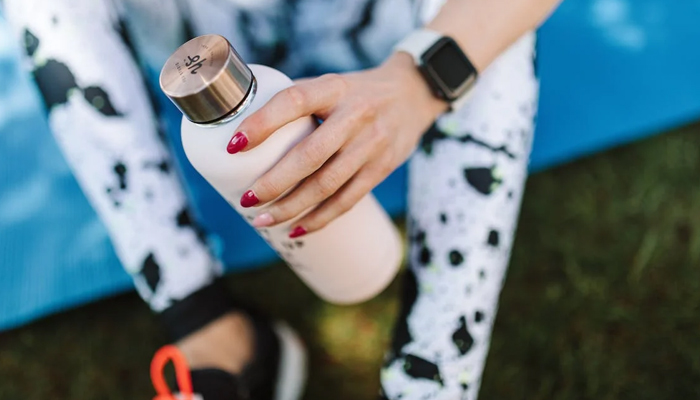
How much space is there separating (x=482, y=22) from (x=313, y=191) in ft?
1.07

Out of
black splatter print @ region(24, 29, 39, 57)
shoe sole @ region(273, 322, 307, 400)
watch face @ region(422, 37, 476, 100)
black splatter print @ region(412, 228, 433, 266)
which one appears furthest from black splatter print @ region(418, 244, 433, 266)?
black splatter print @ region(24, 29, 39, 57)

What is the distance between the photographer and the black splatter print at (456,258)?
78cm

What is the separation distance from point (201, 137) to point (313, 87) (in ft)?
0.40

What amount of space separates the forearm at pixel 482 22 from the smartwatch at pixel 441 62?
2 cm

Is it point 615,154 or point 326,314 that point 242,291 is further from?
point 615,154

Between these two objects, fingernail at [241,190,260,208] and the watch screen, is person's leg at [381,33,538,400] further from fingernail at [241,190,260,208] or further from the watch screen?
→ fingernail at [241,190,260,208]

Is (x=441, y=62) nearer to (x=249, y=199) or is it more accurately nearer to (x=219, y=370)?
(x=249, y=199)

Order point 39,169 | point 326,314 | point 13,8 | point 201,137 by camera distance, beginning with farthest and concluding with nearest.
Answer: point 39,169, point 326,314, point 13,8, point 201,137

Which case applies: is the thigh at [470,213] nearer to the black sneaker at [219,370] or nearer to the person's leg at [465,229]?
the person's leg at [465,229]

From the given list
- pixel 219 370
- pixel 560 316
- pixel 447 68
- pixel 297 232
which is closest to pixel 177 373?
pixel 219 370

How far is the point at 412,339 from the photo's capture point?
2.58 feet

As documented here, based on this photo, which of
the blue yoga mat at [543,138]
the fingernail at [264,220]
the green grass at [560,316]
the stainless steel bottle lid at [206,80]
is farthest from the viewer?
the blue yoga mat at [543,138]

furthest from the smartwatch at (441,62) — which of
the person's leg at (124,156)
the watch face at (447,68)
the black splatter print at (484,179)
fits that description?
the person's leg at (124,156)

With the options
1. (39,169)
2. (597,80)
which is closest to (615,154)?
(597,80)
